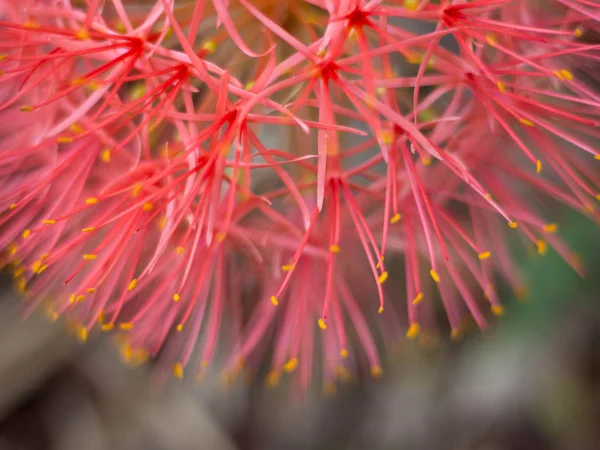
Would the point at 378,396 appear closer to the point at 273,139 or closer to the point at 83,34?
the point at 273,139

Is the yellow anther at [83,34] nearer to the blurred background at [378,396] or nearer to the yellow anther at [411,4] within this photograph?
the yellow anther at [411,4]

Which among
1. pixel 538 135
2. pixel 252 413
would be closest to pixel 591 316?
pixel 538 135

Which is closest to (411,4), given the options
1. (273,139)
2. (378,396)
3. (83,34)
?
(83,34)

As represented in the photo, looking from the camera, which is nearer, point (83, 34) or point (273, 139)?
point (83, 34)

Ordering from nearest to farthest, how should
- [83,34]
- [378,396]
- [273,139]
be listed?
[83,34], [273,139], [378,396]

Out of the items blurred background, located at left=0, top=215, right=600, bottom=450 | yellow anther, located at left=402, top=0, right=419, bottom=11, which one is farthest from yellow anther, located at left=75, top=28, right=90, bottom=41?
blurred background, located at left=0, top=215, right=600, bottom=450

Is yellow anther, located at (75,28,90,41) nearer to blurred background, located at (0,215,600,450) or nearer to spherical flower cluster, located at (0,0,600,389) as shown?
spherical flower cluster, located at (0,0,600,389)
